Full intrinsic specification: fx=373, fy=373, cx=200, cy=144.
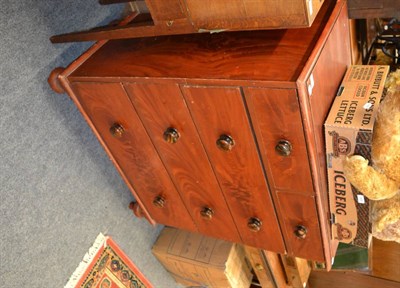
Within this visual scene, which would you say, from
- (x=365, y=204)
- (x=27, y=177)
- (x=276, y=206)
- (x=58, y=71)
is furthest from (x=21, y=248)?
(x=365, y=204)

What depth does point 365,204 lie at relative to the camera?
108 cm

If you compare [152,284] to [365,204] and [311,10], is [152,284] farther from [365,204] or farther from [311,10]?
[311,10]

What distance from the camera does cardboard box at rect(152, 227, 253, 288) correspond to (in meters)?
1.77

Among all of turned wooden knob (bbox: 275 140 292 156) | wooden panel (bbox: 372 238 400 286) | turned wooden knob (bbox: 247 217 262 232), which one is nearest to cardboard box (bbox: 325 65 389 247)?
turned wooden knob (bbox: 275 140 292 156)

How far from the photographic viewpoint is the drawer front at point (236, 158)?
95 centimetres

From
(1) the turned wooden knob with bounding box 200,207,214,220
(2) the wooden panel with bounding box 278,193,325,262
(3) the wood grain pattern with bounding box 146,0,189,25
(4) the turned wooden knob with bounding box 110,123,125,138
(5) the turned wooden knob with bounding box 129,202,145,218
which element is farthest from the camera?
(5) the turned wooden knob with bounding box 129,202,145,218

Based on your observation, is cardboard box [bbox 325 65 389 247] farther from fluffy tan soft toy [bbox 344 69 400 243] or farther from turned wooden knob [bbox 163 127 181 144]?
turned wooden knob [bbox 163 127 181 144]

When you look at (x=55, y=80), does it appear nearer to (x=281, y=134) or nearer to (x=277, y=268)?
(x=281, y=134)

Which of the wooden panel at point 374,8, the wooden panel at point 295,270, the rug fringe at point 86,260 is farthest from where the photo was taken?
the wooden panel at point 295,270

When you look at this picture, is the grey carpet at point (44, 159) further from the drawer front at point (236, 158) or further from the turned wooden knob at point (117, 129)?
the drawer front at point (236, 158)

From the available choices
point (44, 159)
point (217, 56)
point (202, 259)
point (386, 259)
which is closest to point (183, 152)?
point (217, 56)

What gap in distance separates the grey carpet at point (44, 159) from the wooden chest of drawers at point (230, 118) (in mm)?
131

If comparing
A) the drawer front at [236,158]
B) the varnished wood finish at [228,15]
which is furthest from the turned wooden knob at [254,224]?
the varnished wood finish at [228,15]

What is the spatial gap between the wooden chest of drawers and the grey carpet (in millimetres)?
131
